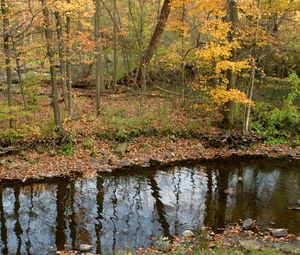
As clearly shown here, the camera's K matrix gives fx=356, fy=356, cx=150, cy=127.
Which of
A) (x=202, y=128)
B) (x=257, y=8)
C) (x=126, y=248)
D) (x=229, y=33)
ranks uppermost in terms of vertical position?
(x=257, y=8)

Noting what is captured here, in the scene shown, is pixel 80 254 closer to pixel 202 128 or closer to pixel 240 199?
pixel 240 199

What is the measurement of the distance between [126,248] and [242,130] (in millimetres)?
11376

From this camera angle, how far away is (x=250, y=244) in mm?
9492

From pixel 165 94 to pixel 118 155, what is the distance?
28.2ft

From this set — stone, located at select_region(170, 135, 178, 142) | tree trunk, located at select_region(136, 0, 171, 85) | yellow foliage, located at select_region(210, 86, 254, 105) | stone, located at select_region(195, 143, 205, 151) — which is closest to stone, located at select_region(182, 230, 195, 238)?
stone, located at select_region(195, 143, 205, 151)

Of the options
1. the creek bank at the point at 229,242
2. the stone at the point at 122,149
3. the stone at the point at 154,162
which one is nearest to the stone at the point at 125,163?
the stone at the point at 122,149

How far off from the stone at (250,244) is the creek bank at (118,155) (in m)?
7.29

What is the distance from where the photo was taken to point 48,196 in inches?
517

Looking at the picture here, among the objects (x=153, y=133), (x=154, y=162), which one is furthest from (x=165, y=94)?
(x=154, y=162)

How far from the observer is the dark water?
10430 mm

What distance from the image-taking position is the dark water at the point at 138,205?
10.4m

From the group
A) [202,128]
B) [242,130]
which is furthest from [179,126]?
[242,130]

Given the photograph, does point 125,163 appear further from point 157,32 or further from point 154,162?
point 157,32

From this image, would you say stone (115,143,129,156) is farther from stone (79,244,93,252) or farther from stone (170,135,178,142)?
stone (79,244,93,252)
